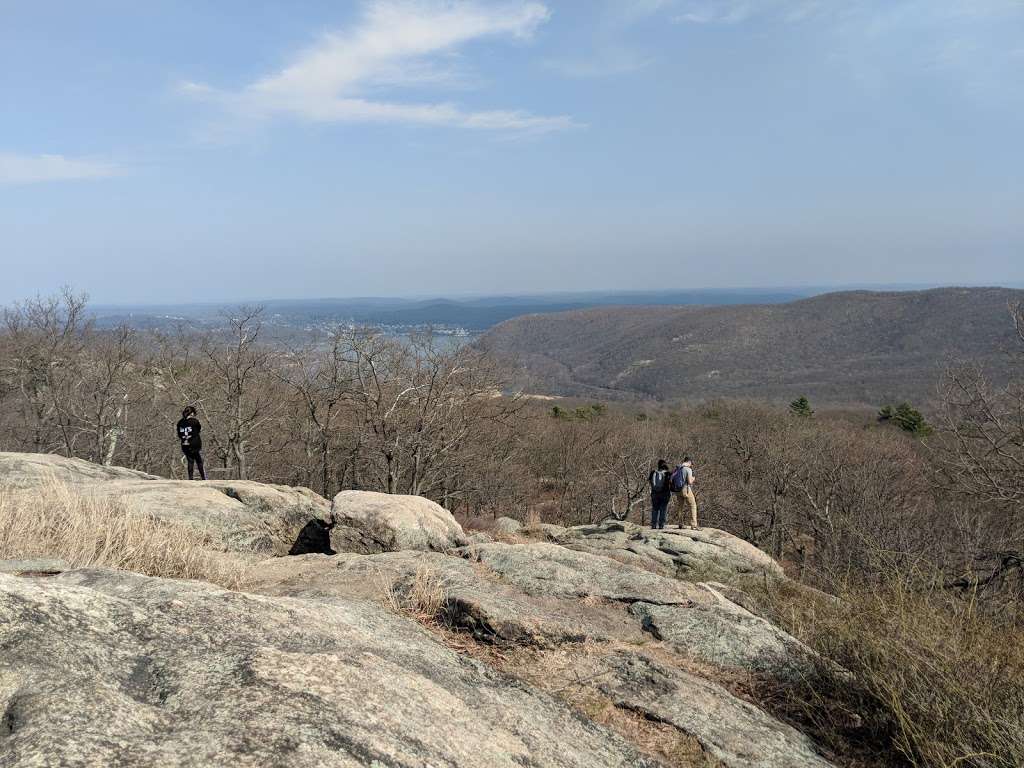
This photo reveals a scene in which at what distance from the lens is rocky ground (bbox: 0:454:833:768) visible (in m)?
2.35

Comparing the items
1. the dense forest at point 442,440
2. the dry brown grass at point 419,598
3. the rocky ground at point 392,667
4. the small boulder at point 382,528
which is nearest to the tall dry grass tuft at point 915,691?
the rocky ground at point 392,667

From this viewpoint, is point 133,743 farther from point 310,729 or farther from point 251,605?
point 251,605

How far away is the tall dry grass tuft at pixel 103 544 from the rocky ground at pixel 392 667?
0.41 meters

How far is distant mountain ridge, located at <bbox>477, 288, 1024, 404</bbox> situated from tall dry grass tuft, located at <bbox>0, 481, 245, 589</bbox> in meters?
78.8

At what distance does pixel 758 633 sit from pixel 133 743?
5.12 m

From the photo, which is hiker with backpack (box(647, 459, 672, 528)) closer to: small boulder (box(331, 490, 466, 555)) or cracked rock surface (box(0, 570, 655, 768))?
small boulder (box(331, 490, 466, 555))


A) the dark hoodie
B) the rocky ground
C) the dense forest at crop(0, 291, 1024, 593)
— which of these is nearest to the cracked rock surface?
the rocky ground

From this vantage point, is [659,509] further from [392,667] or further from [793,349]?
[793,349]

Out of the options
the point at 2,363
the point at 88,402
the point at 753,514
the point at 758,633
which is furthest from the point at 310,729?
the point at 2,363

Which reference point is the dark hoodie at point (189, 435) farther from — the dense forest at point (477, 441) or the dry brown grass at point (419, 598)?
the dry brown grass at point (419, 598)

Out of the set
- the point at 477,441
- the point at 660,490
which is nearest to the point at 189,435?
the point at 660,490

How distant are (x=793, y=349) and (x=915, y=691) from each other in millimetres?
128265

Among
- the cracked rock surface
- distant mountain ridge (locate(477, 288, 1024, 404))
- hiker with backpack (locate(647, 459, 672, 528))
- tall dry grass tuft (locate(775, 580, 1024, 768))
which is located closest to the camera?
the cracked rock surface

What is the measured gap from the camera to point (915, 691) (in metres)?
4.24
